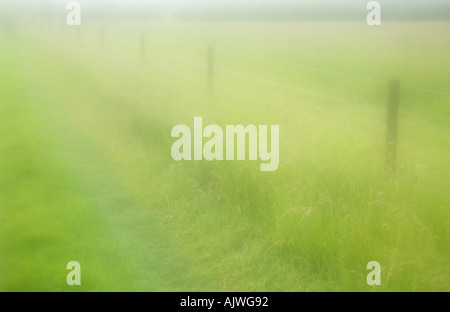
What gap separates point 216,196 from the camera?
5.46 m

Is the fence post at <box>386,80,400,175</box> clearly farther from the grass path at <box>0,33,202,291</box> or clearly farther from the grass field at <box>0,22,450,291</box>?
the grass path at <box>0,33,202,291</box>

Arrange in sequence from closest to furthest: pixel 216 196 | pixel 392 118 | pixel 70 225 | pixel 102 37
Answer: pixel 70 225, pixel 216 196, pixel 392 118, pixel 102 37

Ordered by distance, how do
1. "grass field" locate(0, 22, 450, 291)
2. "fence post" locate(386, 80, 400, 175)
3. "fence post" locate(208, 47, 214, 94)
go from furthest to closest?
"fence post" locate(208, 47, 214, 94)
"fence post" locate(386, 80, 400, 175)
"grass field" locate(0, 22, 450, 291)

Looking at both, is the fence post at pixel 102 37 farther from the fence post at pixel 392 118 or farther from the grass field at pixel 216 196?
the fence post at pixel 392 118

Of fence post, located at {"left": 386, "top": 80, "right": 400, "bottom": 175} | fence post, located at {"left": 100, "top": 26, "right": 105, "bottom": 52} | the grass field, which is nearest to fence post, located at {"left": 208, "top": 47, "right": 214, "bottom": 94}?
the grass field

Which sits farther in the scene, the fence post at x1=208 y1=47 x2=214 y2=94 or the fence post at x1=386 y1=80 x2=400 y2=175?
the fence post at x1=208 y1=47 x2=214 y2=94

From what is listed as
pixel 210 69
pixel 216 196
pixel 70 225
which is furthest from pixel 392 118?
pixel 210 69

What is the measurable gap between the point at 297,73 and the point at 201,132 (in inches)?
295

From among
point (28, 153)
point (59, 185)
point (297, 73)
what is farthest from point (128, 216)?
point (297, 73)

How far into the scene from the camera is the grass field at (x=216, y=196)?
13.5 ft

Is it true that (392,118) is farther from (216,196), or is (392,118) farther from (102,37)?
(102,37)

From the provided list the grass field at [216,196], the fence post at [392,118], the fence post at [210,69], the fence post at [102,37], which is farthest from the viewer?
the fence post at [102,37]

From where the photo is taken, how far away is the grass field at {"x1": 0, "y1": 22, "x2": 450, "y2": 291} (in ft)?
13.5

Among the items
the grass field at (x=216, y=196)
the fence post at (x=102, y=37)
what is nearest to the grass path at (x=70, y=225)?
the grass field at (x=216, y=196)
